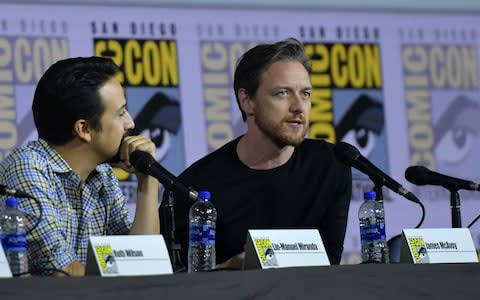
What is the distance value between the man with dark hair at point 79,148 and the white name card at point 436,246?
807 millimetres

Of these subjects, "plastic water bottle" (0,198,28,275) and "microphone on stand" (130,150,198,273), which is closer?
"plastic water bottle" (0,198,28,275)

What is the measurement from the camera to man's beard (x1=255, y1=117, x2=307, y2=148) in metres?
3.67

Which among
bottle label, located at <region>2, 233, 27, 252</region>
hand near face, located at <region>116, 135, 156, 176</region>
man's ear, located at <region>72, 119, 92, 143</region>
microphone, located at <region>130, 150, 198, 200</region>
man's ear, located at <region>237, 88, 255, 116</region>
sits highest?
man's ear, located at <region>237, 88, 255, 116</region>

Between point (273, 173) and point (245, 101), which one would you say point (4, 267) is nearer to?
point (273, 173)

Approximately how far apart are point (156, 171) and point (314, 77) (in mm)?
2032

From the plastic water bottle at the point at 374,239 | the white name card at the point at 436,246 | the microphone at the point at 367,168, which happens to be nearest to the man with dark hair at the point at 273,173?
the plastic water bottle at the point at 374,239

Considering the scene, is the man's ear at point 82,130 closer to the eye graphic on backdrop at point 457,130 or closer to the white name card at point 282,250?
the white name card at point 282,250

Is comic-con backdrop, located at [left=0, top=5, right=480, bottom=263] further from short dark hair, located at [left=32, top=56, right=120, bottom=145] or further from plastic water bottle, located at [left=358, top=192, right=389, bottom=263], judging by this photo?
plastic water bottle, located at [left=358, top=192, right=389, bottom=263]

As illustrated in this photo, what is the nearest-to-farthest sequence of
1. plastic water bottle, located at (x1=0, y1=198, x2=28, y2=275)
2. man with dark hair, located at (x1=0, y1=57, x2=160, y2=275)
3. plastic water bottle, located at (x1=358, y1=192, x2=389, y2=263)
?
1. plastic water bottle, located at (x1=0, y1=198, x2=28, y2=275)
2. plastic water bottle, located at (x1=358, y1=192, x2=389, y2=263)
3. man with dark hair, located at (x1=0, y1=57, x2=160, y2=275)

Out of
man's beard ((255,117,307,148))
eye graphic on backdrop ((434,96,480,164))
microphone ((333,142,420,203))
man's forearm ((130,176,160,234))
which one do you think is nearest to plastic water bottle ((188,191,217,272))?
man's forearm ((130,176,160,234))

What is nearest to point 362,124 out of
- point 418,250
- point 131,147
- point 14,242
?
point 131,147

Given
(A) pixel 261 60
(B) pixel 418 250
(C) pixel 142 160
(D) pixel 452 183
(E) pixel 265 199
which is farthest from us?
(A) pixel 261 60

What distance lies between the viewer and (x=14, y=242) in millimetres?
2713

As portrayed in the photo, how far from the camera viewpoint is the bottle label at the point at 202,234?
306 cm
